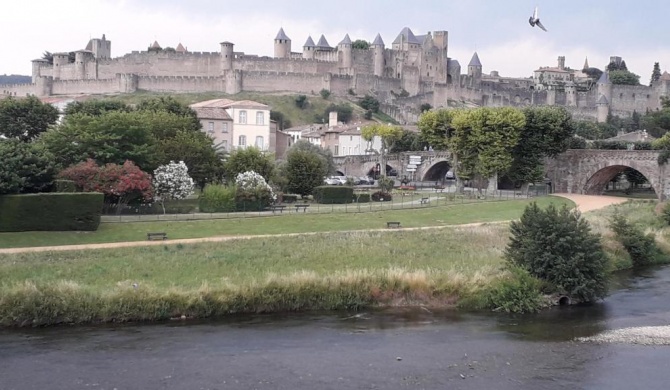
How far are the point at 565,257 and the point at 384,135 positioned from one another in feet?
143

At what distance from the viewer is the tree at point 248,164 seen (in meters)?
41.8

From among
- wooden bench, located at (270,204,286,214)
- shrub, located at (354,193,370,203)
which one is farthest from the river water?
shrub, located at (354,193,370,203)

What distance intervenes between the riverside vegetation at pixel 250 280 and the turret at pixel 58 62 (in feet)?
308

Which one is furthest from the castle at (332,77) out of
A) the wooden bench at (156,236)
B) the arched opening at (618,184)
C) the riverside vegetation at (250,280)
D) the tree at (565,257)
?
the tree at (565,257)

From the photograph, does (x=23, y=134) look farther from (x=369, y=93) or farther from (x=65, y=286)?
(x=369, y=93)

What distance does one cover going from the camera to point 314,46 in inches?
4555

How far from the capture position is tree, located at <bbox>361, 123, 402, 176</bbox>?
65.2 metres

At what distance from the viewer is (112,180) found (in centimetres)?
3247

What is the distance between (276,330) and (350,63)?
9474 centimetres

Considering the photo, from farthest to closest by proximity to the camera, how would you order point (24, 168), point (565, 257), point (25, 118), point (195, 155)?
point (25, 118) → point (195, 155) → point (24, 168) → point (565, 257)

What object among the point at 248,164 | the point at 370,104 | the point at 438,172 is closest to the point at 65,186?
the point at 248,164

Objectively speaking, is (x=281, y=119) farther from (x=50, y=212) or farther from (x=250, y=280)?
(x=250, y=280)

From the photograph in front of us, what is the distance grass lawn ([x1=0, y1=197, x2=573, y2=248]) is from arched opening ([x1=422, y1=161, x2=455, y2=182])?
22.4 m

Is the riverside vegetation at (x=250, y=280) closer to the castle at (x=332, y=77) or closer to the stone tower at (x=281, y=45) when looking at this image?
the castle at (x=332, y=77)
